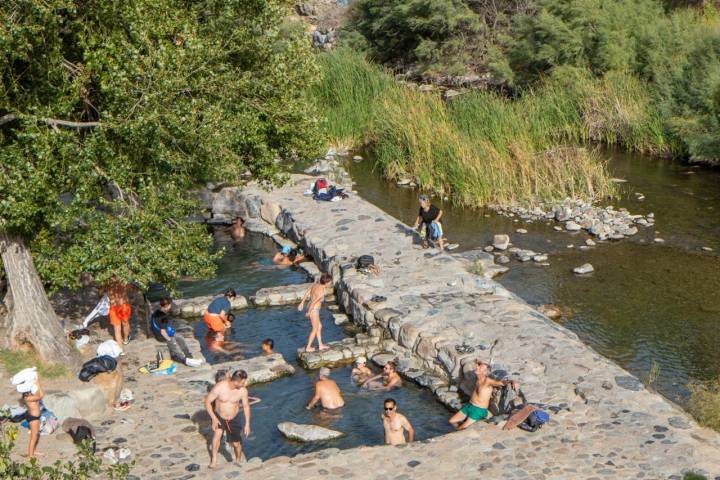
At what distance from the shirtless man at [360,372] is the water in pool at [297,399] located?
132 millimetres

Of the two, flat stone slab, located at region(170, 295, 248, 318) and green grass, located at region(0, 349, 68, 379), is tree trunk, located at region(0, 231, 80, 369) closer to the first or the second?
green grass, located at region(0, 349, 68, 379)

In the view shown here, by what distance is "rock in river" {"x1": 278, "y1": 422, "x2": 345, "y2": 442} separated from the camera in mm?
13141

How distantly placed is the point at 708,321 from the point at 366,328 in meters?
6.68

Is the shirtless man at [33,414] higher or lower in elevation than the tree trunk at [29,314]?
lower

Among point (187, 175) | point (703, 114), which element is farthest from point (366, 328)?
point (703, 114)

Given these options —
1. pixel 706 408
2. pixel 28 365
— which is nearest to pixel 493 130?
pixel 706 408

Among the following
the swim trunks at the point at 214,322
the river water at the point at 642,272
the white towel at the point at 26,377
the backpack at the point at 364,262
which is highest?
the white towel at the point at 26,377

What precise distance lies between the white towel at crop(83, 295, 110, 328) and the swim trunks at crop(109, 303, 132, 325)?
0.99 ft

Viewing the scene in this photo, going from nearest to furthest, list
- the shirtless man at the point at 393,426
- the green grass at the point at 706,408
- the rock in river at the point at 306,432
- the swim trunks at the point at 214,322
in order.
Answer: the green grass at the point at 706,408 < the shirtless man at the point at 393,426 < the rock in river at the point at 306,432 < the swim trunks at the point at 214,322

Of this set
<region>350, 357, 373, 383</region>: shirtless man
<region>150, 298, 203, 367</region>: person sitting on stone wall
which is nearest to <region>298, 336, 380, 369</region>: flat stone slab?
<region>350, 357, 373, 383</region>: shirtless man

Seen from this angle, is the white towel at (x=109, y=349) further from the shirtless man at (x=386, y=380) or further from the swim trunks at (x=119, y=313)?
the shirtless man at (x=386, y=380)

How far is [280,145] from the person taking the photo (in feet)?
51.2

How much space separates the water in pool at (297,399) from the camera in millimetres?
13195

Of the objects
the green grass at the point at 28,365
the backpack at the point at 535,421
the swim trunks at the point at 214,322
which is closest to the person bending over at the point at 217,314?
the swim trunks at the point at 214,322
